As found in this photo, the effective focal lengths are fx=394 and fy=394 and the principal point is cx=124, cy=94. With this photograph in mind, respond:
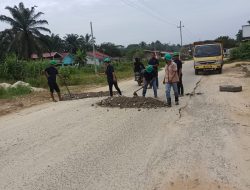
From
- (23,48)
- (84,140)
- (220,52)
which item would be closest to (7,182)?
(84,140)

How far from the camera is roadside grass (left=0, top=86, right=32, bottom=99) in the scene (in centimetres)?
1995

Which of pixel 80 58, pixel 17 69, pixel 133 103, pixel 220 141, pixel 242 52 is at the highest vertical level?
pixel 17 69

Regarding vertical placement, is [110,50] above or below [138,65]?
above

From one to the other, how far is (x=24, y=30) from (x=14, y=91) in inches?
1526

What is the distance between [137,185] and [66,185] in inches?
40.2

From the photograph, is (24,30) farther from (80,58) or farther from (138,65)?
(138,65)

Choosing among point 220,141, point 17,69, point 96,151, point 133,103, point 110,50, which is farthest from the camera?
point 110,50

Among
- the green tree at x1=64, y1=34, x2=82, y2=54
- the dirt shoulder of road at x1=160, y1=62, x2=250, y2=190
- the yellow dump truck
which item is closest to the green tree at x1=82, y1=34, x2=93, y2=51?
the green tree at x1=64, y1=34, x2=82, y2=54

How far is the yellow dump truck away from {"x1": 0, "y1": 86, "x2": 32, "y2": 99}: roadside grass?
12471 millimetres

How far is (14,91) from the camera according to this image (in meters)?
21.0

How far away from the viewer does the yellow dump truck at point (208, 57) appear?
27.7m

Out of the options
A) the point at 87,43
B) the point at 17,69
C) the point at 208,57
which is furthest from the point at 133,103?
the point at 87,43

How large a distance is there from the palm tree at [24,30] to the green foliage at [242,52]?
28.4 m

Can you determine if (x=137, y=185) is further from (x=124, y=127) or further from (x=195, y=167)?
(x=124, y=127)
